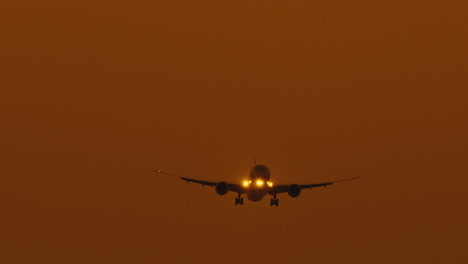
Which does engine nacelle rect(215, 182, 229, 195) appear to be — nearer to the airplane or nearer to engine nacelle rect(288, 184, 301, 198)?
the airplane

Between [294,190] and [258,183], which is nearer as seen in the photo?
[258,183]

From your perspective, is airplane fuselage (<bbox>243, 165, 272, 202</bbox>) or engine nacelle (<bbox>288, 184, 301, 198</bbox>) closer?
airplane fuselage (<bbox>243, 165, 272, 202</bbox>)

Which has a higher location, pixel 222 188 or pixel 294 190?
pixel 294 190

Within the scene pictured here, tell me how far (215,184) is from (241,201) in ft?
10.2

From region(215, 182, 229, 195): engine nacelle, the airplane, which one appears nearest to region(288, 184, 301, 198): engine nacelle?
the airplane

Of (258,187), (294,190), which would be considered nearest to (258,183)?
(258,187)

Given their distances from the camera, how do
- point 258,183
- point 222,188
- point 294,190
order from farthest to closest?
point 222,188, point 294,190, point 258,183

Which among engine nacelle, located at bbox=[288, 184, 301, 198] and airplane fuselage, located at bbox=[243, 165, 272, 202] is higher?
engine nacelle, located at bbox=[288, 184, 301, 198]

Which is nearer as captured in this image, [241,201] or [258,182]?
[258,182]

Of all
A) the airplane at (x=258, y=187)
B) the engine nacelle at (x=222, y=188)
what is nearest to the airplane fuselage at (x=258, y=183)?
the airplane at (x=258, y=187)

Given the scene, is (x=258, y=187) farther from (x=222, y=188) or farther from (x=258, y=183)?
(x=222, y=188)

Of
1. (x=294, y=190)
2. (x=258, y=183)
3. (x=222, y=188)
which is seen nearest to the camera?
(x=258, y=183)

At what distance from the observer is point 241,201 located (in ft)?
339

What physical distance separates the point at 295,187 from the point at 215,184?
8.52 m
